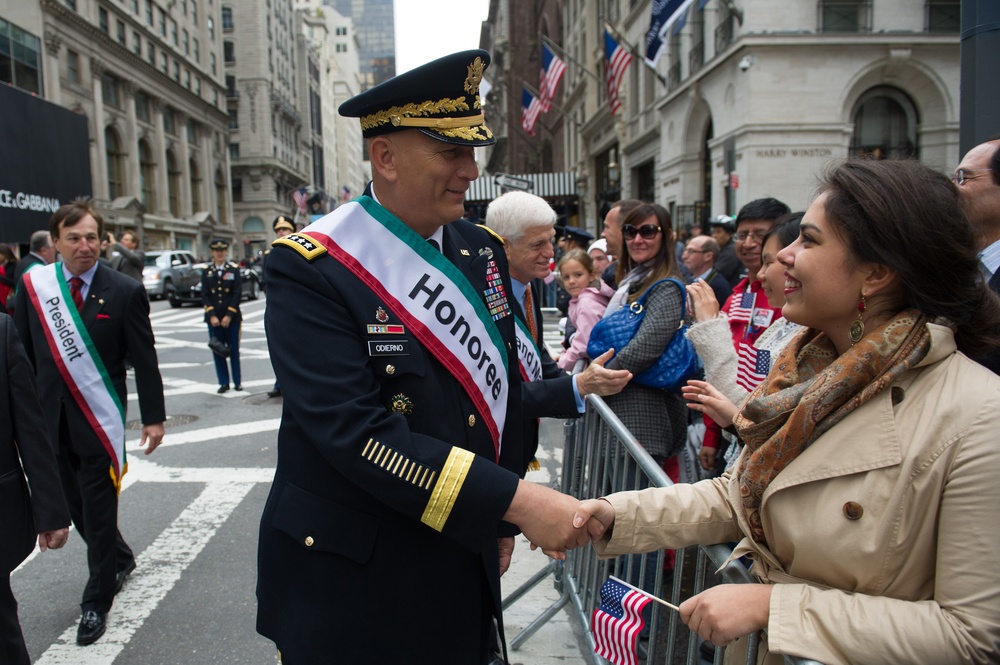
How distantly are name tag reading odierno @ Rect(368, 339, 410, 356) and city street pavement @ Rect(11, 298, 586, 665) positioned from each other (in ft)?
7.23

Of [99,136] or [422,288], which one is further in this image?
[99,136]

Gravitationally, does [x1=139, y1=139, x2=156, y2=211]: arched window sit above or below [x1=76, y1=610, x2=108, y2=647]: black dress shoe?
above

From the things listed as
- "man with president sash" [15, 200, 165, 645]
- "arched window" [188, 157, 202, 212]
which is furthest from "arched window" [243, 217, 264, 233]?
"man with president sash" [15, 200, 165, 645]

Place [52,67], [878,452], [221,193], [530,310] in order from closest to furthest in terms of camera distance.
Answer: [878,452]
[530,310]
[52,67]
[221,193]

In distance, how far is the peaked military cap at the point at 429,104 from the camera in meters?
1.77

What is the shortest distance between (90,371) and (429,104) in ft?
9.84

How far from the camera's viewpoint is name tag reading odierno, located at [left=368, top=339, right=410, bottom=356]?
1.74m

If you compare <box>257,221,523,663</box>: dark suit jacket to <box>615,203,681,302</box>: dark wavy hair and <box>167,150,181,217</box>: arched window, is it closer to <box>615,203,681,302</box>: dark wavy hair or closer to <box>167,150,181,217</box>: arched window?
<box>615,203,681,302</box>: dark wavy hair

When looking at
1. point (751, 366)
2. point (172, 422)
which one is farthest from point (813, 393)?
point (172, 422)

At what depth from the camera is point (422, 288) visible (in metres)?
1.89

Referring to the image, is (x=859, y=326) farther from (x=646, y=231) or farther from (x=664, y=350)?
(x=646, y=231)

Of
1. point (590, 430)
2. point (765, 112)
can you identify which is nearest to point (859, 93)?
point (765, 112)

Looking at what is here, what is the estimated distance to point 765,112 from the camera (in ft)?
57.7

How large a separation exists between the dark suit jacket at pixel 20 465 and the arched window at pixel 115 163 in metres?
46.0
